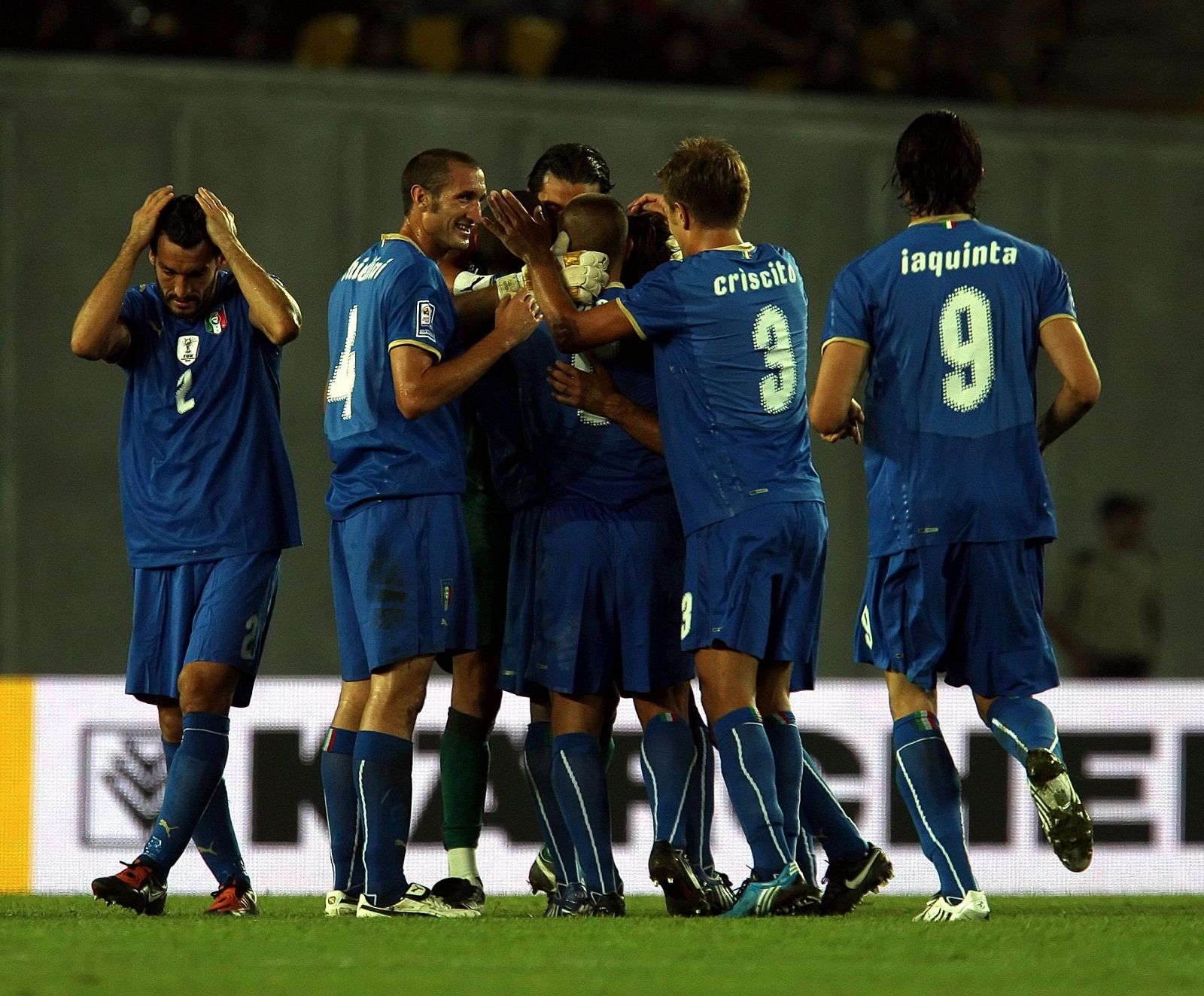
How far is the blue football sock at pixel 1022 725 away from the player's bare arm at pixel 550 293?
153cm

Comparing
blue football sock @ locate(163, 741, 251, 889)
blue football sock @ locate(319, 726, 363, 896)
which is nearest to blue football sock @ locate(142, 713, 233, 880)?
blue football sock @ locate(163, 741, 251, 889)

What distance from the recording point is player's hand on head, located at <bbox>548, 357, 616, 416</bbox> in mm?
5891

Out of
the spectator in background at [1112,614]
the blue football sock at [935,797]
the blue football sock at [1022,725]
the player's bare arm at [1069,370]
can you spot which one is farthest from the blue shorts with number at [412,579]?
the spectator in background at [1112,614]

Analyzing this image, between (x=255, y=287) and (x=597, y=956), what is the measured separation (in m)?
2.53

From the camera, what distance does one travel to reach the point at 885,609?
5457 millimetres

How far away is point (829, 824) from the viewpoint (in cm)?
622

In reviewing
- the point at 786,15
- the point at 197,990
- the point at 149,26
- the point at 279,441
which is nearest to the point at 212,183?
the point at 149,26

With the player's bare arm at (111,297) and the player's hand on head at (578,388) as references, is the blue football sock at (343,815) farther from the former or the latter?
the player's bare arm at (111,297)

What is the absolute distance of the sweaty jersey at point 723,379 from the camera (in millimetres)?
5648

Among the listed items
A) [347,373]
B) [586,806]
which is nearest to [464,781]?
[586,806]

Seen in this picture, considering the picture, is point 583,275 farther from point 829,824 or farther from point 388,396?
point 829,824

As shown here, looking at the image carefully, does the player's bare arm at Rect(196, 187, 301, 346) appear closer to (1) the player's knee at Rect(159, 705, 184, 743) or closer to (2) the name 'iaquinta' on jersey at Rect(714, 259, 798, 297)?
(1) the player's knee at Rect(159, 705, 184, 743)

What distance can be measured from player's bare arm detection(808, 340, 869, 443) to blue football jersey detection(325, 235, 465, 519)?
111 centimetres

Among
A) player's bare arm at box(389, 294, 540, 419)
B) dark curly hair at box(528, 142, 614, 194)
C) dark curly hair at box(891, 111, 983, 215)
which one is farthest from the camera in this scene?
dark curly hair at box(528, 142, 614, 194)
